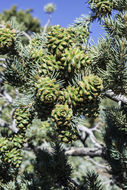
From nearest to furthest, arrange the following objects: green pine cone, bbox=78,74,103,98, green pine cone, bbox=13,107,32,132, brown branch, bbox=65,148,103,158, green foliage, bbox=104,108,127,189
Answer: green pine cone, bbox=78,74,103,98 < green pine cone, bbox=13,107,32,132 < green foliage, bbox=104,108,127,189 < brown branch, bbox=65,148,103,158

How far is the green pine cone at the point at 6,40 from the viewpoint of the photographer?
1097mm

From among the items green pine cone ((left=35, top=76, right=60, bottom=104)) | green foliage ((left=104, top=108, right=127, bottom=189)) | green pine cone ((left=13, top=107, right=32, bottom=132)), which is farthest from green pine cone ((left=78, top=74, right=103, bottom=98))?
green foliage ((left=104, top=108, right=127, bottom=189))

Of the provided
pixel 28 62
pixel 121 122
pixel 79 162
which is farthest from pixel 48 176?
pixel 79 162

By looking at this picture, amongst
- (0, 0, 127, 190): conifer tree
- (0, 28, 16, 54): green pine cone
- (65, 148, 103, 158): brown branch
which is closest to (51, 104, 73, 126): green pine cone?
(0, 0, 127, 190): conifer tree

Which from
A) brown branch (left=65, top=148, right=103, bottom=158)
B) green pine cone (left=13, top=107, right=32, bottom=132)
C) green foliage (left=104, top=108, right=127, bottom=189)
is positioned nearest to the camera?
green pine cone (left=13, top=107, right=32, bottom=132)

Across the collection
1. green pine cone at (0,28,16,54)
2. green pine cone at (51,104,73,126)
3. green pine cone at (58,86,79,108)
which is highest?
green pine cone at (0,28,16,54)

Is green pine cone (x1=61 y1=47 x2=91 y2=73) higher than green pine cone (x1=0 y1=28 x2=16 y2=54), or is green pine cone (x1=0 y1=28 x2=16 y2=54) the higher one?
green pine cone (x1=0 y1=28 x2=16 y2=54)

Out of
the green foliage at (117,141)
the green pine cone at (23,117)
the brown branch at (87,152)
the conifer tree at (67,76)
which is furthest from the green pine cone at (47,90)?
the brown branch at (87,152)

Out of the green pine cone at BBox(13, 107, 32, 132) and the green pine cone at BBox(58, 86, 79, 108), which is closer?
the green pine cone at BBox(58, 86, 79, 108)

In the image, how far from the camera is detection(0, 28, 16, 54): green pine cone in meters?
1.10

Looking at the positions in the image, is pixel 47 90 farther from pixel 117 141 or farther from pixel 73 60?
pixel 117 141

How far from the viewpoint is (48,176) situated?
A: 1.57 meters

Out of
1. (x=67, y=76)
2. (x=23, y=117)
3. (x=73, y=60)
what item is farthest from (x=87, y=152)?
(x=73, y=60)

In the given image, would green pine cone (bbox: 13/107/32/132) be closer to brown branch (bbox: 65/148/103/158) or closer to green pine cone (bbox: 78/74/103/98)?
green pine cone (bbox: 78/74/103/98)
